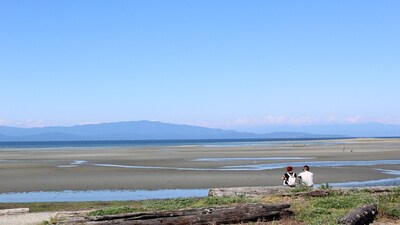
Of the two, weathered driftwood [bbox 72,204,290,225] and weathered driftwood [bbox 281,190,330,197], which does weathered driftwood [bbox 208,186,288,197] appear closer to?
weathered driftwood [bbox 281,190,330,197]

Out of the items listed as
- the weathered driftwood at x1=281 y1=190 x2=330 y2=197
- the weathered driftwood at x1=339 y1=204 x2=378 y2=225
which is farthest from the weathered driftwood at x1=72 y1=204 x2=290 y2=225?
the weathered driftwood at x1=281 y1=190 x2=330 y2=197

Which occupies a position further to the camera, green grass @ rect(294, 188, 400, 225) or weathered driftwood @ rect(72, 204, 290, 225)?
green grass @ rect(294, 188, 400, 225)

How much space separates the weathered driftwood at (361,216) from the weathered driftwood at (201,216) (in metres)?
1.69

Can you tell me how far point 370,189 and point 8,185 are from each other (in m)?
21.2

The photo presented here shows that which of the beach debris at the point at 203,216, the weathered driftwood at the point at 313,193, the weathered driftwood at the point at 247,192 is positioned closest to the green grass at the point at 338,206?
the weathered driftwood at the point at 313,193

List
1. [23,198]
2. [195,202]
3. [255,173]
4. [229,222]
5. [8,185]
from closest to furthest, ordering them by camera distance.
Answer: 1. [229,222]
2. [195,202]
3. [23,198]
4. [8,185]
5. [255,173]

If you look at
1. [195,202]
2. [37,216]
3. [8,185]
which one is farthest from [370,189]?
[8,185]

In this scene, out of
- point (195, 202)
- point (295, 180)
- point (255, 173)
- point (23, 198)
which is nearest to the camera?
point (195, 202)

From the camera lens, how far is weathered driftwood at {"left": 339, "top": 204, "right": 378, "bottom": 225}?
11.3m

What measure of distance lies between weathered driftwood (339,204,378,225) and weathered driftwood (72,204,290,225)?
169cm

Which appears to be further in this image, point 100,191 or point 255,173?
point 255,173

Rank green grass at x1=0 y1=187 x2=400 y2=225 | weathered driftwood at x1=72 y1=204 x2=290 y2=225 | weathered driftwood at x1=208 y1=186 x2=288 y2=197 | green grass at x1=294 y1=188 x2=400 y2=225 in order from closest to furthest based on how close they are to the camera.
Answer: weathered driftwood at x1=72 y1=204 x2=290 y2=225 < green grass at x1=294 y1=188 x2=400 y2=225 < green grass at x1=0 y1=187 x2=400 y2=225 < weathered driftwood at x1=208 y1=186 x2=288 y2=197

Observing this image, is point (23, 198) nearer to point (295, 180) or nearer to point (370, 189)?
point (295, 180)

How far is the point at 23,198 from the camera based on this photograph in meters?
24.6
